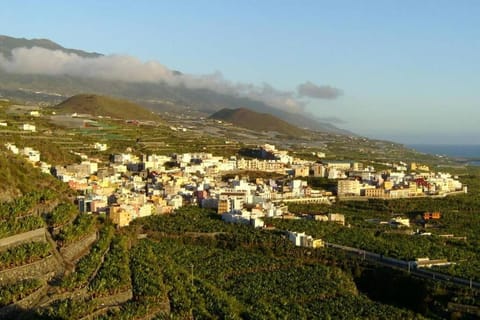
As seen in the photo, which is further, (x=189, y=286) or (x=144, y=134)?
(x=144, y=134)

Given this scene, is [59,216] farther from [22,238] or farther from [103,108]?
[103,108]

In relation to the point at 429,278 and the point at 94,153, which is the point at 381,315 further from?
the point at 94,153

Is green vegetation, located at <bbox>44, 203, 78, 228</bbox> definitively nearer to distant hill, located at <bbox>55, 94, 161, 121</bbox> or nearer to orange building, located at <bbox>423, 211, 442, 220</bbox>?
orange building, located at <bbox>423, 211, 442, 220</bbox>

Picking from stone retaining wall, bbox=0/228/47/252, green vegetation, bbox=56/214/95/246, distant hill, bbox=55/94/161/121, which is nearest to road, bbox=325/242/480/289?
green vegetation, bbox=56/214/95/246

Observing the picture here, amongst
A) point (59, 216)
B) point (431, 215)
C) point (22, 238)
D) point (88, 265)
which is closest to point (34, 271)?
point (22, 238)

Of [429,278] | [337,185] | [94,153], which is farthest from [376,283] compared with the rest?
[94,153]

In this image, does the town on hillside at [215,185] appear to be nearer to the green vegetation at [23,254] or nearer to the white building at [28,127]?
the white building at [28,127]
